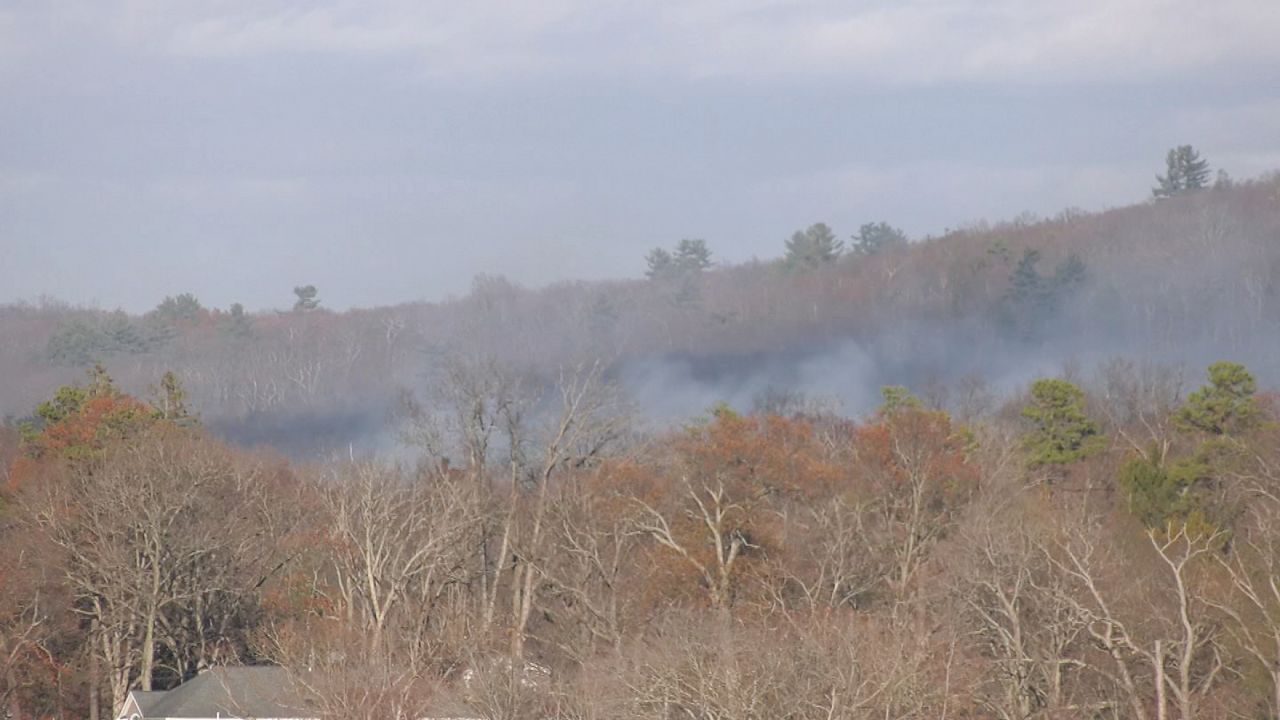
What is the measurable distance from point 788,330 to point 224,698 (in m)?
90.3

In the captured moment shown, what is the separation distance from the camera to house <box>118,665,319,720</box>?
126 feet

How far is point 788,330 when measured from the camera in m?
128

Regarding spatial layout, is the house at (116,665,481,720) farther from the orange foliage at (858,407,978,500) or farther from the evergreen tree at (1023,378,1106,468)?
the evergreen tree at (1023,378,1106,468)

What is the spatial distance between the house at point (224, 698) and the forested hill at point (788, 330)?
57697mm

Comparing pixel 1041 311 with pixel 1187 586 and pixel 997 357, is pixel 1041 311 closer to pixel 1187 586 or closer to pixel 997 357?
pixel 997 357

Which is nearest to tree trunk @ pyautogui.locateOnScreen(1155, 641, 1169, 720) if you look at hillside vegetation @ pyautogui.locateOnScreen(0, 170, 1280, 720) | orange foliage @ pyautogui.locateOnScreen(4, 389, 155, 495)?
hillside vegetation @ pyautogui.locateOnScreen(0, 170, 1280, 720)

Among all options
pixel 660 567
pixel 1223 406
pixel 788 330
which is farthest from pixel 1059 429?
pixel 788 330

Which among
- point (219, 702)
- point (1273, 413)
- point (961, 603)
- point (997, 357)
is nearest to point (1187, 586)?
point (961, 603)

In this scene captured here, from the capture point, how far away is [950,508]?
178ft

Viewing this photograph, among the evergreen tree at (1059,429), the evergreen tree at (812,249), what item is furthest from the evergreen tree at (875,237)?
the evergreen tree at (1059,429)

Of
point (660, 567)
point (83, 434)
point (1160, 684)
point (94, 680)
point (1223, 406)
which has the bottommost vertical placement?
point (94, 680)

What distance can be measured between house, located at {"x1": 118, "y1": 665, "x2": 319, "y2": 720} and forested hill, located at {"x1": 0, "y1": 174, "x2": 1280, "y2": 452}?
189 ft

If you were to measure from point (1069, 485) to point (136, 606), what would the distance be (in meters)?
33.4

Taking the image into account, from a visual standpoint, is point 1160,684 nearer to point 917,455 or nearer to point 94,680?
point 917,455
